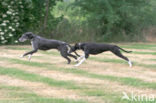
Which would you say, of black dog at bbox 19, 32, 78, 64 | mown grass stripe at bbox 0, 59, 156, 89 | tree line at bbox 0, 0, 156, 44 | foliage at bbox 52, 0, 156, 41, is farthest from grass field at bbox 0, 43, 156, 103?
foliage at bbox 52, 0, 156, 41

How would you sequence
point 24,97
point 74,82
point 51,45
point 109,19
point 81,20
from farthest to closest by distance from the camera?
point 81,20
point 109,19
point 51,45
point 74,82
point 24,97

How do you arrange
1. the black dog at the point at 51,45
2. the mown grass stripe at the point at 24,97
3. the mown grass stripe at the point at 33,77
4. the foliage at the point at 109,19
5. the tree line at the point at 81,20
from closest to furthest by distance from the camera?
the mown grass stripe at the point at 24,97
the mown grass stripe at the point at 33,77
the black dog at the point at 51,45
the tree line at the point at 81,20
the foliage at the point at 109,19

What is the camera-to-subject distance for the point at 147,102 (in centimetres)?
729

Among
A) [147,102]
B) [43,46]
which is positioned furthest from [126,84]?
[43,46]

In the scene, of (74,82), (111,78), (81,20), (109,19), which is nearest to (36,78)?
(74,82)

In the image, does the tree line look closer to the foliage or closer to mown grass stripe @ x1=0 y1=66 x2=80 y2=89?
the foliage

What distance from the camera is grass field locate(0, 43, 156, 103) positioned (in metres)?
7.75

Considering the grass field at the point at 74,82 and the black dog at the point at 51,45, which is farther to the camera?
the black dog at the point at 51,45

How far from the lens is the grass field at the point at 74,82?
7750 mm

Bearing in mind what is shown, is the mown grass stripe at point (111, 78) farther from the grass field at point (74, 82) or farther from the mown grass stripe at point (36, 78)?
the mown grass stripe at point (36, 78)

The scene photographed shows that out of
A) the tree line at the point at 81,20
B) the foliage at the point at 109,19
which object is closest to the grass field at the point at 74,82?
the tree line at the point at 81,20

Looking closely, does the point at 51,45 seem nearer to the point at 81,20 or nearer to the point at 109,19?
the point at 109,19

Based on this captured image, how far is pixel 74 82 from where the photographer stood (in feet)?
31.2

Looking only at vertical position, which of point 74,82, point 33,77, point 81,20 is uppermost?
point 74,82
